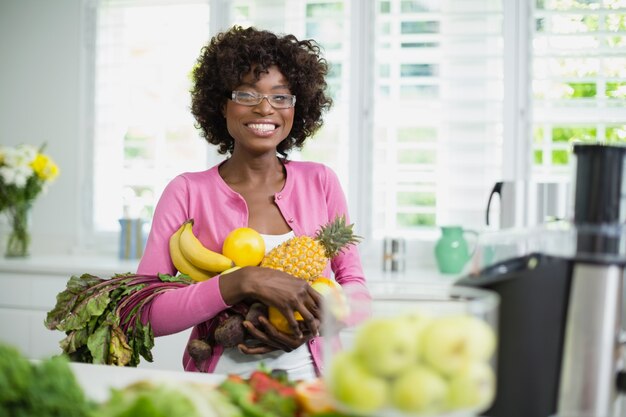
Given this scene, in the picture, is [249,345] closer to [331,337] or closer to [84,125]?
[331,337]

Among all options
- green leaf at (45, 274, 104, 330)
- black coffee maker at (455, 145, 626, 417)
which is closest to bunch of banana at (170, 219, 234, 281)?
green leaf at (45, 274, 104, 330)

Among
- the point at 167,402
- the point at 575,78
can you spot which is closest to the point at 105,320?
the point at 167,402

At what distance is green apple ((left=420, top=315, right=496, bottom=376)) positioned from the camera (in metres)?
0.72

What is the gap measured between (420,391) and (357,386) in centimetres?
7

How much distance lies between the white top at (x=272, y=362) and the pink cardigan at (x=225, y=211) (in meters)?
0.03

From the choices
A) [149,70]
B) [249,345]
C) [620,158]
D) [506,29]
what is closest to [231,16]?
[149,70]

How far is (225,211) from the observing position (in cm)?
190

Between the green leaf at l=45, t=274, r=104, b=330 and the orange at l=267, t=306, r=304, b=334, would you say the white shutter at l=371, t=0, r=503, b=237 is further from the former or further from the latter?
the green leaf at l=45, t=274, r=104, b=330

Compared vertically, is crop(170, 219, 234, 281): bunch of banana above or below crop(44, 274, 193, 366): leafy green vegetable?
above

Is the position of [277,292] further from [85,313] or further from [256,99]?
[256,99]

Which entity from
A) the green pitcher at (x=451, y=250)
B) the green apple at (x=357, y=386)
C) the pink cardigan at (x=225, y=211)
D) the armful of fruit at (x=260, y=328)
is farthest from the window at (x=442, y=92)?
the green apple at (x=357, y=386)

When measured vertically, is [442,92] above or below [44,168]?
A: above

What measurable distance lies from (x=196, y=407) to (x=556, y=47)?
299cm

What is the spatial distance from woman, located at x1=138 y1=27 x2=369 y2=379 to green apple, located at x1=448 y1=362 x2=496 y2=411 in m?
0.90
